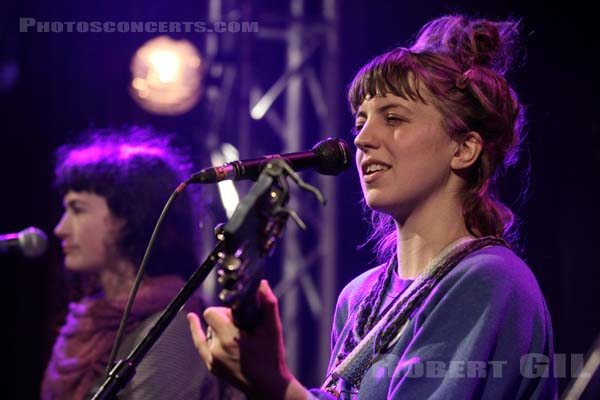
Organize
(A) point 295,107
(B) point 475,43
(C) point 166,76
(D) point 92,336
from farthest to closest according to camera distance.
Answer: (C) point 166,76 → (A) point 295,107 → (D) point 92,336 → (B) point 475,43

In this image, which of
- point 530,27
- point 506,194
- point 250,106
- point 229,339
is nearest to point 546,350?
point 229,339

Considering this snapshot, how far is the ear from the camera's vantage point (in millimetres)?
2133

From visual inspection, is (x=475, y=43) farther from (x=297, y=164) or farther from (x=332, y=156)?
(x=297, y=164)

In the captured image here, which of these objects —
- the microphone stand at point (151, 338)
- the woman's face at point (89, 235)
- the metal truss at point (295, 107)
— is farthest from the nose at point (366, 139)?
the metal truss at point (295, 107)

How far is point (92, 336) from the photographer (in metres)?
3.13

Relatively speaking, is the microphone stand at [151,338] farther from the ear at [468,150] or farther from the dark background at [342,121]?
the dark background at [342,121]

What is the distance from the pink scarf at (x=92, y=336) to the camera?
9.72 feet

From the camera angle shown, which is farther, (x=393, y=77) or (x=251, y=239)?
(x=393, y=77)

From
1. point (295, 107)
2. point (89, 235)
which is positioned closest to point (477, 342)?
point (89, 235)

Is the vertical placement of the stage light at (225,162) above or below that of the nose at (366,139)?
below

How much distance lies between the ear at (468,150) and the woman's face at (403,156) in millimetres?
25

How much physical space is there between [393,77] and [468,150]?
1.03ft

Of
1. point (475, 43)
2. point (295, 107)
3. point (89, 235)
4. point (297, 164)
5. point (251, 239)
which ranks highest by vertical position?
point (475, 43)

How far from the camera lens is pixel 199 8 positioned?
5035mm
